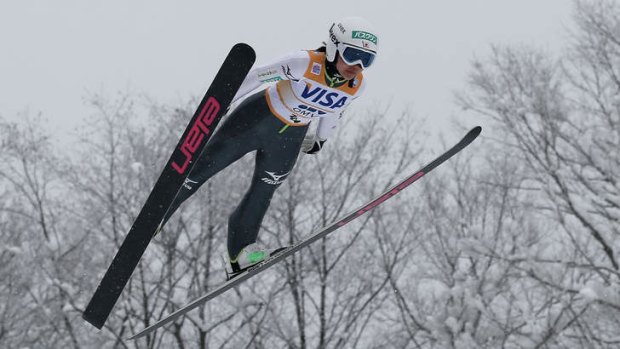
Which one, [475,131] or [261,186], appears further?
[475,131]

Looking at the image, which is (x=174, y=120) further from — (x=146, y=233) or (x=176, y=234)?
(x=146, y=233)

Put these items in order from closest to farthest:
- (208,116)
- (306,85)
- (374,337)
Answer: (208,116)
(306,85)
(374,337)

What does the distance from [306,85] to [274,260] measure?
131cm

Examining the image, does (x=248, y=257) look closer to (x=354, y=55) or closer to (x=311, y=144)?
(x=311, y=144)

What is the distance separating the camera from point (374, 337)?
575 inches

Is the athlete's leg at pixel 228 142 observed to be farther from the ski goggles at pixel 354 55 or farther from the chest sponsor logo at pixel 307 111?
the ski goggles at pixel 354 55

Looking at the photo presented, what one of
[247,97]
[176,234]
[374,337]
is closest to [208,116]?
[247,97]

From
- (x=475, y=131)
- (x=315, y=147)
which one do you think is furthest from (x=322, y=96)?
(x=475, y=131)

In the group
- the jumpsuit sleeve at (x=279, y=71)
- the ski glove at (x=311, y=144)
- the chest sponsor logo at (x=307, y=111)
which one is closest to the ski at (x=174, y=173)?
the jumpsuit sleeve at (x=279, y=71)

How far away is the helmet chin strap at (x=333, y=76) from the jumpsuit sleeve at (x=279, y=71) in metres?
0.13

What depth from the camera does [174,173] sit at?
430cm

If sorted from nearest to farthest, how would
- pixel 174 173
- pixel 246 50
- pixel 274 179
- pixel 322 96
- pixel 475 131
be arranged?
pixel 246 50 < pixel 174 173 < pixel 322 96 < pixel 274 179 < pixel 475 131

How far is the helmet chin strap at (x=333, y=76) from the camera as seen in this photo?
4.31 m

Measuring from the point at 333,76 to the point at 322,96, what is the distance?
6.6 inches
